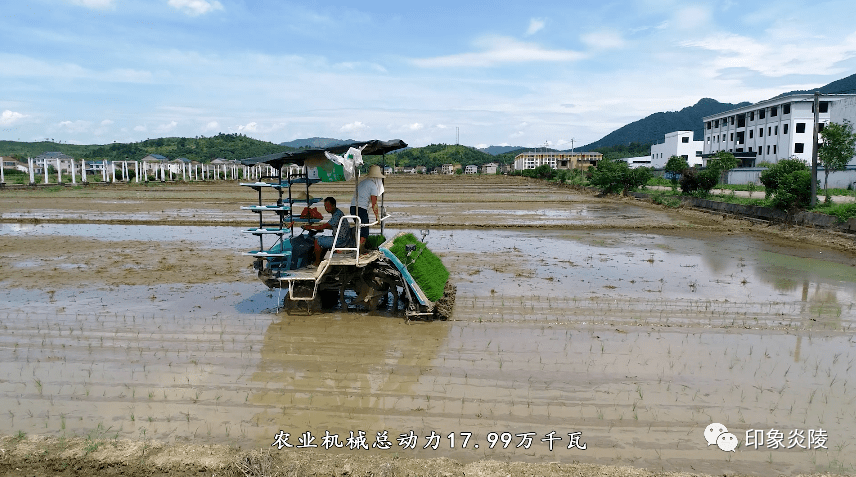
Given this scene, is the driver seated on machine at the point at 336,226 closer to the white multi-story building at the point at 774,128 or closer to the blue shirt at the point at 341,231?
the blue shirt at the point at 341,231

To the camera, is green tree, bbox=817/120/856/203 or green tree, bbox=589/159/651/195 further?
green tree, bbox=589/159/651/195

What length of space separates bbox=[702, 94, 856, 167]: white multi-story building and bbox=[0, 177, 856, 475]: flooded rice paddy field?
51555mm

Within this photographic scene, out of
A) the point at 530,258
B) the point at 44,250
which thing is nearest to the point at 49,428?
the point at 530,258

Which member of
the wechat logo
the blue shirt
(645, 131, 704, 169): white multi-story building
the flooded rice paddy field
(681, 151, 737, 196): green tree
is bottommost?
the wechat logo

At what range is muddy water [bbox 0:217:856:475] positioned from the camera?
504 centimetres

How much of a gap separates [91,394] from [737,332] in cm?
902

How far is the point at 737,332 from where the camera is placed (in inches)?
320

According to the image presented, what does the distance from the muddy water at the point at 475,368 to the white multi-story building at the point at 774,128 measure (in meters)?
52.0

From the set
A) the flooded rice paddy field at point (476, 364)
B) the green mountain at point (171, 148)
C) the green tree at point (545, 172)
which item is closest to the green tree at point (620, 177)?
the flooded rice paddy field at point (476, 364)

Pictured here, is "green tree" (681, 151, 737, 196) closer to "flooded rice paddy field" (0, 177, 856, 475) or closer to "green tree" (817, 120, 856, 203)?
"green tree" (817, 120, 856, 203)

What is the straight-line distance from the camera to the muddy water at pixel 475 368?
16.5 feet

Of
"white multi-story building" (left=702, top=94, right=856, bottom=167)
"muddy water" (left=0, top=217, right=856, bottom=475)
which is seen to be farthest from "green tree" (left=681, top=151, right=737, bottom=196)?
"white multi-story building" (left=702, top=94, right=856, bottom=167)

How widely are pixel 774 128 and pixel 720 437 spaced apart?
68313 millimetres

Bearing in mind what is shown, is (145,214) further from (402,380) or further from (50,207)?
(402,380)
